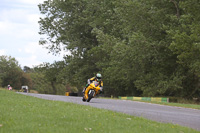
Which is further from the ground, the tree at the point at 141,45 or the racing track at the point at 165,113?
the tree at the point at 141,45

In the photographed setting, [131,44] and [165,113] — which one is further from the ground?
[131,44]

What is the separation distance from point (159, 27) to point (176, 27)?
10.7 feet

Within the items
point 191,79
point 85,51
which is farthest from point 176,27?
point 85,51

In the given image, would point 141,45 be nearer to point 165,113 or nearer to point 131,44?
point 131,44

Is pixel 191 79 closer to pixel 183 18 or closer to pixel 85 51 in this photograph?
pixel 183 18

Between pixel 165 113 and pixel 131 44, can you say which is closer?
pixel 165 113

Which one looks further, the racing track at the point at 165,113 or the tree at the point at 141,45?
the tree at the point at 141,45

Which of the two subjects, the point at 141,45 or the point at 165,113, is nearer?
the point at 165,113

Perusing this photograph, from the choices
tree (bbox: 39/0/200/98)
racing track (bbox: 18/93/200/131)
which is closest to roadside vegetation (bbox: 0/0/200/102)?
tree (bbox: 39/0/200/98)

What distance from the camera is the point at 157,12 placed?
3531cm

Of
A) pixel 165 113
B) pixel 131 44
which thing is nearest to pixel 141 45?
pixel 131 44

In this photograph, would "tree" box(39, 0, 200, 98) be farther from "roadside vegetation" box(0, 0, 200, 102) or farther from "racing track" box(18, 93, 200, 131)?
"racing track" box(18, 93, 200, 131)

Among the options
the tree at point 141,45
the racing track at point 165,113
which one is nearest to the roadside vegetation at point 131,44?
the tree at point 141,45

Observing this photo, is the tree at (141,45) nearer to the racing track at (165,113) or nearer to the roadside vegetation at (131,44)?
the roadside vegetation at (131,44)
